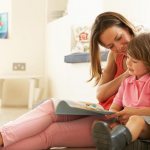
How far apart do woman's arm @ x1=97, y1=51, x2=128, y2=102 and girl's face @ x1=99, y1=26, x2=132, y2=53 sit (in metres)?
0.11

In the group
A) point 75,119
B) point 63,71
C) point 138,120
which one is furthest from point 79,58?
point 138,120

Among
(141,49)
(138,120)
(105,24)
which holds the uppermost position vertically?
(105,24)

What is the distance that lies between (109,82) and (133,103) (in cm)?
25

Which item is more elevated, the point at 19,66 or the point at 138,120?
the point at 19,66

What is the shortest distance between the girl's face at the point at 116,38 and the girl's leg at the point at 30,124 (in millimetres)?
370

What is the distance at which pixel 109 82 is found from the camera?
1584 mm

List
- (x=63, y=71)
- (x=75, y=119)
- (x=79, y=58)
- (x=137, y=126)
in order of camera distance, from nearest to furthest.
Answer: (x=137, y=126)
(x=75, y=119)
(x=79, y=58)
(x=63, y=71)

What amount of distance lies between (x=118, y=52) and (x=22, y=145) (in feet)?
1.92

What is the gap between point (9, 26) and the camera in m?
4.00

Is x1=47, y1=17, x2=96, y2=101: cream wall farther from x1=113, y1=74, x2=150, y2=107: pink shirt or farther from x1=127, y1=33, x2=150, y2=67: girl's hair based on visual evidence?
x1=127, y1=33, x2=150, y2=67: girl's hair

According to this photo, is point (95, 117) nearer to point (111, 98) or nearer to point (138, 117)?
point (111, 98)

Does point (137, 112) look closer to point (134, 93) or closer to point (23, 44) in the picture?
point (134, 93)

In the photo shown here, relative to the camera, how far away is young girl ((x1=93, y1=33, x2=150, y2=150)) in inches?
42.9

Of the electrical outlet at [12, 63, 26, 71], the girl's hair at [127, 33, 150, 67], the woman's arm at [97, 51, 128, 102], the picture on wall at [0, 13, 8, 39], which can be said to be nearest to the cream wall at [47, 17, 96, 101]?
the electrical outlet at [12, 63, 26, 71]
